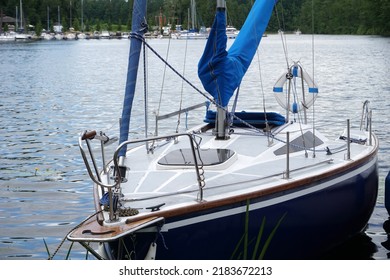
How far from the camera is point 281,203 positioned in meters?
10.3

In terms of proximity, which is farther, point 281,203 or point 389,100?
point 389,100

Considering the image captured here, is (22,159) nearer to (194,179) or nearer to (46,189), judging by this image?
(46,189)

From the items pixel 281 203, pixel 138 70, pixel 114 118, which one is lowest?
pixel 114 118

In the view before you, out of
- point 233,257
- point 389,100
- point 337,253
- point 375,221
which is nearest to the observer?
point 233,257

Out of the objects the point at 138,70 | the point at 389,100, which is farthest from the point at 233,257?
the point at 389,100

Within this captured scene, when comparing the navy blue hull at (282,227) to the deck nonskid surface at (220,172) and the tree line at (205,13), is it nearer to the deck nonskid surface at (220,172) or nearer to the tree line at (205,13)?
the deck nonskid surface at (220,172)

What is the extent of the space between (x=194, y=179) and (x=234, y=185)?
615 mm

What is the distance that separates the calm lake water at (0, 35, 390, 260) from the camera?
1420 centimetres

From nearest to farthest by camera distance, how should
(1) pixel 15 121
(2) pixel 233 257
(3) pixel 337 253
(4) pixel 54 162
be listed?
(2) pixel 233 257, (3) pixel 337 253, (4) pixel 54 162, (1) pixel 15 121

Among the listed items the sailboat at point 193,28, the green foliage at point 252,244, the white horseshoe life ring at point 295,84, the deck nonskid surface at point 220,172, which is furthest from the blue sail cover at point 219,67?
the green foliage at point 252,244

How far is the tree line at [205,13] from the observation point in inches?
567

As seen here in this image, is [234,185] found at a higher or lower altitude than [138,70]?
lower

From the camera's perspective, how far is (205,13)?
13367 mm

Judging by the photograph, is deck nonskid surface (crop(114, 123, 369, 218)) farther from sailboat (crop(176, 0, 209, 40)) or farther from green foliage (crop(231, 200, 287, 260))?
sailboat (crop(176, 0, 209, 40))
